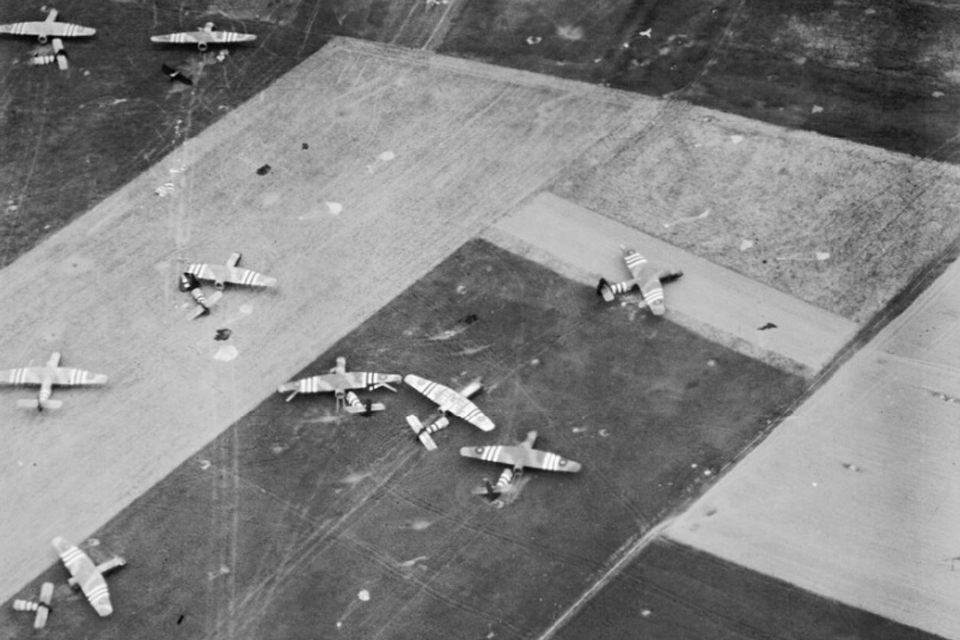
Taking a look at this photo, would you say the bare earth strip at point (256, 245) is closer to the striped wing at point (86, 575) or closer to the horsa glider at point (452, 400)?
the striped wing at point (86, 575)

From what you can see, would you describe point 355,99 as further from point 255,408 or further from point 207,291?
Result: point 255,408

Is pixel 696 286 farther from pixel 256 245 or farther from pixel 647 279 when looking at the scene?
pixel 256 245

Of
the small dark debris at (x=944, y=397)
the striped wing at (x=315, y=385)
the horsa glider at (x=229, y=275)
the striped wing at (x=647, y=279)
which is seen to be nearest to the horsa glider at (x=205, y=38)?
Result: the horsa glider at (x=229, y=275)

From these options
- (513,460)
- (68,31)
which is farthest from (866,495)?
(68,31)

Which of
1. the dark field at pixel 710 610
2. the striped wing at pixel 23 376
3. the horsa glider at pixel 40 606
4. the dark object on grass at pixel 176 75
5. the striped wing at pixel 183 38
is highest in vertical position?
the striped wing at pixel 183 38

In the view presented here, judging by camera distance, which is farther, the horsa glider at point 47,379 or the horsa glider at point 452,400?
the horsa glider at point 47,379

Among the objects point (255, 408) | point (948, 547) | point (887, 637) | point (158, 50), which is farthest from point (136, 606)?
point (158, 50)

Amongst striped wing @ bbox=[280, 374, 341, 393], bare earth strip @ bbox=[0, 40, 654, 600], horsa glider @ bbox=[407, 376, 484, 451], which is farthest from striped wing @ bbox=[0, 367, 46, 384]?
horsa glider @ bbox=[407, 376, 484, 451]
